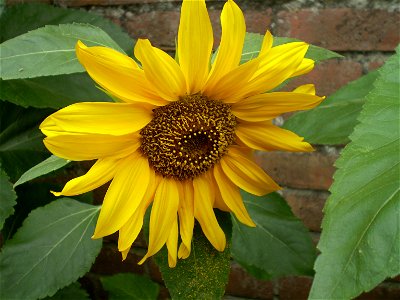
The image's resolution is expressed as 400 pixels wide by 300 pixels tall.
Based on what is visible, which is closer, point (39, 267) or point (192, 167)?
point (192, 167)

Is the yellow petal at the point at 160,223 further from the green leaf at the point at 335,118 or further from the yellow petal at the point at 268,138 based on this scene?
the green leaf at the point at 335,118

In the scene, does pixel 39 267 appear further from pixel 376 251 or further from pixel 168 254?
pixel 376 251

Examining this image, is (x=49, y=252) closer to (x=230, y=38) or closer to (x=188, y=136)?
(x=188, y=136)

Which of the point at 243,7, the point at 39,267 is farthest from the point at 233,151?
the point at 243,7

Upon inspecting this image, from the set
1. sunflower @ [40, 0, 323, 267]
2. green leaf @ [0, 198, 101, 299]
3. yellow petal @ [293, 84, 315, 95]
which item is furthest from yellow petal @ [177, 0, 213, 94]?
green leaf @ [0, 198, 101, 299]

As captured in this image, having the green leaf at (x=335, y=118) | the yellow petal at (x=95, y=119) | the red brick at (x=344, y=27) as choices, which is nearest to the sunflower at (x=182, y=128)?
the yellow petal at (x=95, y=119)

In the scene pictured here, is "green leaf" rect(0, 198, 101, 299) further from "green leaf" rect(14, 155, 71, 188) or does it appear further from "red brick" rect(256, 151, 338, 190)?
"red brick" rect(256, 151, 338, 190)

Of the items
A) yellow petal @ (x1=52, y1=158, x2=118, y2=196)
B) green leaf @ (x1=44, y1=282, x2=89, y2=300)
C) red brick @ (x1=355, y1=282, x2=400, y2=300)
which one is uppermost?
yellow petal @ (x1=52, y1=158, x2=118, y2=196)
